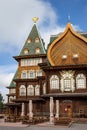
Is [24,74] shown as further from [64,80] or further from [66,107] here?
[66,107]

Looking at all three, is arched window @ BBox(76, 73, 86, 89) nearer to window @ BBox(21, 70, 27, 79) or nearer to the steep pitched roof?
the steep pitched roof

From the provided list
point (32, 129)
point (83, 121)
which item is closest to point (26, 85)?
point (83, 121)

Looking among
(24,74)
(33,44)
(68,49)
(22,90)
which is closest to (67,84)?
(68,49)

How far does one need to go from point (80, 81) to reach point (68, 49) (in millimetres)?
4951

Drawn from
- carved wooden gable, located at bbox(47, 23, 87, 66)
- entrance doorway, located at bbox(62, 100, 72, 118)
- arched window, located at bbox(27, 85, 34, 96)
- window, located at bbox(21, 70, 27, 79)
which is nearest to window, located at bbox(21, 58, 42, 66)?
window, located at bbox(21, 70, 27, 79)

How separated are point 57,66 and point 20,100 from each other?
11.0 m

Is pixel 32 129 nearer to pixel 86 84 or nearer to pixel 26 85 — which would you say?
pixel 86 84

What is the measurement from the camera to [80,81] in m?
36.1

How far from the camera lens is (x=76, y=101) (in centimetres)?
3525

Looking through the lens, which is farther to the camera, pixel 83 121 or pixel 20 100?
pixel 20 100

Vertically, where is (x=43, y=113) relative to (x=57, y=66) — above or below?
below

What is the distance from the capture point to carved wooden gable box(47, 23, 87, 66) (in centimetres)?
3740

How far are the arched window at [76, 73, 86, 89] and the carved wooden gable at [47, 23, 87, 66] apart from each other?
6.65 feet

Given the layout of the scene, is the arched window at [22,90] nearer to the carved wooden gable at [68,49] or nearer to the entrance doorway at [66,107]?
the carved wooden gable at [68,49]
